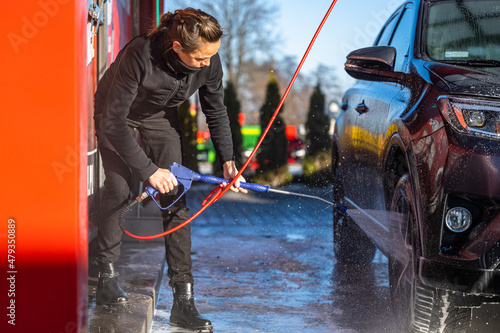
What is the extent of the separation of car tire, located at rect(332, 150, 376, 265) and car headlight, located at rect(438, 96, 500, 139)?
2.42 m

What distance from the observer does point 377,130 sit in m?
4.39

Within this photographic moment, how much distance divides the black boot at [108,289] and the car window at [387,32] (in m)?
2.52

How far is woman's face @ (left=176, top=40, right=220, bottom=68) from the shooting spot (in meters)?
3.45

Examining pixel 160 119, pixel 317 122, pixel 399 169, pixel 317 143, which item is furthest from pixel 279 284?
pixel 317 122

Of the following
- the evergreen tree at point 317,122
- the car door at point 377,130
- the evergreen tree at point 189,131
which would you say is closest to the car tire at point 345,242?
the car door at point 377,130

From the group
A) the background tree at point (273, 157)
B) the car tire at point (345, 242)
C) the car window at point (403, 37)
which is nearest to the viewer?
the car window at point (403, 37)

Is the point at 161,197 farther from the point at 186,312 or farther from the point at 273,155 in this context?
the point at 273,155

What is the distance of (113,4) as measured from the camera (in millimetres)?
5688

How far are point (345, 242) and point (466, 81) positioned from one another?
272 centimetres

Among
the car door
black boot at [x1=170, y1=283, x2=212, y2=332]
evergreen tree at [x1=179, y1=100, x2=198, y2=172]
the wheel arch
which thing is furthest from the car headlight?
evergreen tree at [x1=179, y1=100, x2=198, y2=172]

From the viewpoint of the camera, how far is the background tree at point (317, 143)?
17.0 m

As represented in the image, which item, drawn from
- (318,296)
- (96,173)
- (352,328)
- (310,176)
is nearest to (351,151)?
(318,296)

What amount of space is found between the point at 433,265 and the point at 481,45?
4.52ft

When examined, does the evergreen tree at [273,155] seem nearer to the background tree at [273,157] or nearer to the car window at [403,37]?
the background tree at [273,157]
